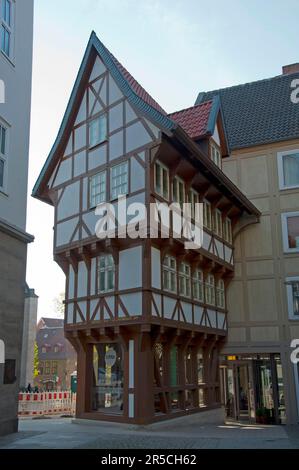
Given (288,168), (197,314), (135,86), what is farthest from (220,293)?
(135,86)

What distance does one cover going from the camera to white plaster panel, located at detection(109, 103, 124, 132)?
1631 centimetres

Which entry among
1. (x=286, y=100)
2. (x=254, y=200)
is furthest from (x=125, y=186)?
(x=286, y=100)

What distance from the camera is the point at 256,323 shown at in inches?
801

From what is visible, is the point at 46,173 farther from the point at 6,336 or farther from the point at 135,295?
the point at 6,336

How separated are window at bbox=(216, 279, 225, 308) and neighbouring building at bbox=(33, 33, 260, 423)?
447mm

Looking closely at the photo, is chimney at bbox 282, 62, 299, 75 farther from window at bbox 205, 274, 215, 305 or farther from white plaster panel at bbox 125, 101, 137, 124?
white plaster panel at bbox 125, 101, 137, 124

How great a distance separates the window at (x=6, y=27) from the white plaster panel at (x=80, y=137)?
15.7 ft

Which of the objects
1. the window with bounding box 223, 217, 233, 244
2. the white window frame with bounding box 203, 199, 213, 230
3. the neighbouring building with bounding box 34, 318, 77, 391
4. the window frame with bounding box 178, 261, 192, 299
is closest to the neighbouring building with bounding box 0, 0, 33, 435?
the window frame with bounding box 178, 261, 192, 299

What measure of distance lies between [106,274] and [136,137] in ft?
14.0

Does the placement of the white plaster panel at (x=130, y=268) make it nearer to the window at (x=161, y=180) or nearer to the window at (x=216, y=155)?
the window at (x=161, y=180)

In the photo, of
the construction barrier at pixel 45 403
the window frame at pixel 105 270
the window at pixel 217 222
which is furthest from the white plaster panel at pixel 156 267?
the construction barrier at pixel 45 403

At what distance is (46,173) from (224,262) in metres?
7.33

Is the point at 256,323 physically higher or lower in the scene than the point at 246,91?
lower

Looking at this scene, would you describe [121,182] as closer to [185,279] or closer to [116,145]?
[116,145]
